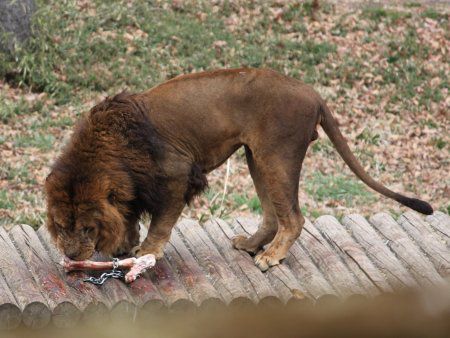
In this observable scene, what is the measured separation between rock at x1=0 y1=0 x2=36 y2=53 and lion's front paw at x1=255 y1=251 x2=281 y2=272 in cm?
552

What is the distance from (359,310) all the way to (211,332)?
97 centimetres

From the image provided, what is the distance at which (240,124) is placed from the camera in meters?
5.91

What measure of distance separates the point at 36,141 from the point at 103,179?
4.03 meters

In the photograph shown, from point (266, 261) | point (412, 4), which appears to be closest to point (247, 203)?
point (266, 261)

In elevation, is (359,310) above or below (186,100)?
below

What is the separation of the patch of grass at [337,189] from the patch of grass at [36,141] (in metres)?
2.70

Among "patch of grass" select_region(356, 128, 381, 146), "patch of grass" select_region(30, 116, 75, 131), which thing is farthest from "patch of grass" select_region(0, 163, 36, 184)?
"patch of grass" select_region(356, 128, 381, 146)

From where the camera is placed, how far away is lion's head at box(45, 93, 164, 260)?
561 centimetres

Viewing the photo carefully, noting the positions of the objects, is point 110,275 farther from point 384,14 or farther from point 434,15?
point 434,15

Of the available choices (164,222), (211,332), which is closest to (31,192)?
(164,222)

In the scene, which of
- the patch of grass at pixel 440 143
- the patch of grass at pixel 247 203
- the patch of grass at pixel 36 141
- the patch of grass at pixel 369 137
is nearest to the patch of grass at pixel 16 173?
the patch of grass at pixel 36 141

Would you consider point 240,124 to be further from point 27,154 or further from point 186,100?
point 27,154

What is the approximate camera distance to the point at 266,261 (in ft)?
20.0

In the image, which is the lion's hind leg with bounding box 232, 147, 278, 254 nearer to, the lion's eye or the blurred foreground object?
the blurred foreground object
